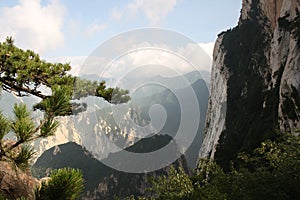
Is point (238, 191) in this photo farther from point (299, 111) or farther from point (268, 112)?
point (268, 112)

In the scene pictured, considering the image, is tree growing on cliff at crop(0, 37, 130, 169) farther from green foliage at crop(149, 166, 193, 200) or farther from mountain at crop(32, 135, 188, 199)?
mountain at crop(32, 135, 188, 199)

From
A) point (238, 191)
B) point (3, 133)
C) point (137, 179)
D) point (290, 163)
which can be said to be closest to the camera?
point (3, 133)

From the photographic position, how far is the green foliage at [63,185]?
3354 millimetres

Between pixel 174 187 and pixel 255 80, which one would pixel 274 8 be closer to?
pixel 255 80

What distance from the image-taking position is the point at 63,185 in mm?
3383

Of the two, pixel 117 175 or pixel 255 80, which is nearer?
pixel 255 80

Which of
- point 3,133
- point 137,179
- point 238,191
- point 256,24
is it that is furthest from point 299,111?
point 137,179

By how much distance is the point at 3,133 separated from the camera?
3.38m

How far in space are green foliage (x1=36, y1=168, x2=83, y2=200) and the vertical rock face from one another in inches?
701

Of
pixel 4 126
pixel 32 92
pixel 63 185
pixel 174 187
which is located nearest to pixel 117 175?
pixel 174 187

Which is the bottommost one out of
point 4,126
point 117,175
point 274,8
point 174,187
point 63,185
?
point 117,175

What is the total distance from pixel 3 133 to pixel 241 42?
247 ft

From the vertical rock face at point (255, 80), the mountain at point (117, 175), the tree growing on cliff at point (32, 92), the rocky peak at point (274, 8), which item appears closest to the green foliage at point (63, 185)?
the tree growing on cliff at point (32, 92)

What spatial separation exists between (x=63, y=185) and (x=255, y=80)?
58.3 meters
